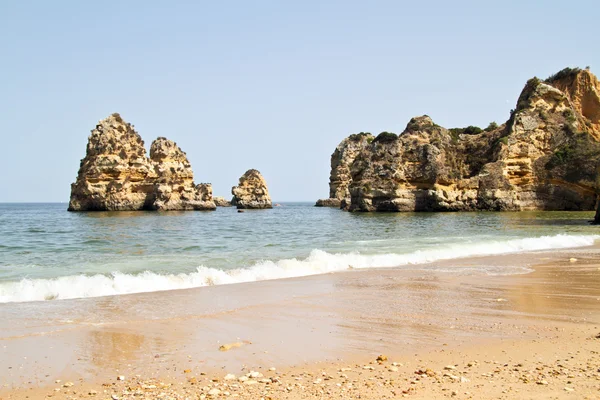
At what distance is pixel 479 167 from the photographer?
69.2 m

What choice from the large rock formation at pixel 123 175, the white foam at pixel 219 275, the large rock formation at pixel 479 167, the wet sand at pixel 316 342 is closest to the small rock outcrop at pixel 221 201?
the large rock formation at pixel 123 175

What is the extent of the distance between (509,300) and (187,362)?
19.7 feet

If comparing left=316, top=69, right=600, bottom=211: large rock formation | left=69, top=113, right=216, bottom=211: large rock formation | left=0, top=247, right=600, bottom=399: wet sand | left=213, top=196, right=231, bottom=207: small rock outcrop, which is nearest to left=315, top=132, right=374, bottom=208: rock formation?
left=213, top=196, right=231, bottom=207: small rock outcrop

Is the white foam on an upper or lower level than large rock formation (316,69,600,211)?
lower

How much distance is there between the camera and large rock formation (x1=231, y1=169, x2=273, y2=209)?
334ft

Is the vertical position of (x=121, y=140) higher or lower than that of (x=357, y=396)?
higher

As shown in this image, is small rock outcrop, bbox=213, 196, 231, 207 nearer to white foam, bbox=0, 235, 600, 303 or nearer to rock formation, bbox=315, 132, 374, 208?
rock formation, bbox=315, 132, 374, 208

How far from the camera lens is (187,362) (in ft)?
18.1

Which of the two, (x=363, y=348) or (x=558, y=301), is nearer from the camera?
(x=363, y=348)

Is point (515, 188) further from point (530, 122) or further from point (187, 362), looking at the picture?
point (187, 362)

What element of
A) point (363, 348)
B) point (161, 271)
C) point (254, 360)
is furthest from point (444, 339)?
point (161, 271)

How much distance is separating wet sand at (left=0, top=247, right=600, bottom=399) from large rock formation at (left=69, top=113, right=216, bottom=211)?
68653 mm

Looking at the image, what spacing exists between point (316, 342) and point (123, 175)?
7410 centimetres

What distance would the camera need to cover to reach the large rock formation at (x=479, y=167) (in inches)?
2440
